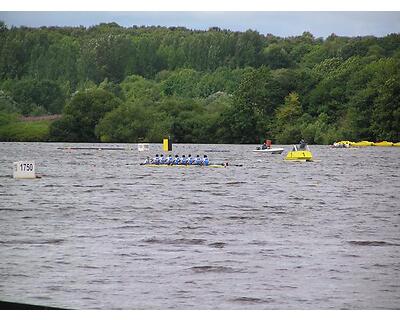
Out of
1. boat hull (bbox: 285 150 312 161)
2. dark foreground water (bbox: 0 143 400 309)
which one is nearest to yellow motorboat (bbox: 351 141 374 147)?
boat hull (bbox: 285 150 312 161)

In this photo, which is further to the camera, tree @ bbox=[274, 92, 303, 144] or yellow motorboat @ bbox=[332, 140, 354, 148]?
tree @ bbox=[274, 92, 303, 144]

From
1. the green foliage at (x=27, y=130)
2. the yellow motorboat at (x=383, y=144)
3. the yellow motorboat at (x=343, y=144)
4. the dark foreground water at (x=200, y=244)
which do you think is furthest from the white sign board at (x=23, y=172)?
the green foliage at (x=27, y=130)

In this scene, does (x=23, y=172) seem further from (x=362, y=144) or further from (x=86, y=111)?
(x=86, y=111)

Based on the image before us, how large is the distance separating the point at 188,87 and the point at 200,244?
95.3 metres

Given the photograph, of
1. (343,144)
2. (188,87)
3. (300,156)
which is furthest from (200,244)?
(188,87)

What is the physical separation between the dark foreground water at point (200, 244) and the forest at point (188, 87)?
4887cm

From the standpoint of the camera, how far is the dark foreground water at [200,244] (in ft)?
59.1

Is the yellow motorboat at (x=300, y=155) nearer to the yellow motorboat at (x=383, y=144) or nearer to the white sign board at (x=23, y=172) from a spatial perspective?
the yellow motorboat at (x=383, y=144)

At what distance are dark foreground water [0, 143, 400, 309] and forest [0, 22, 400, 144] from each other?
48.9m

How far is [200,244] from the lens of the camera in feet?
80.8

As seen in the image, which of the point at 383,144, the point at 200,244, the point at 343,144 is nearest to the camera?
the point at 200,244

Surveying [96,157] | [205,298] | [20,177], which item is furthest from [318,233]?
[96,157]

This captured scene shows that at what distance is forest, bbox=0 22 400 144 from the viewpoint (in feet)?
324

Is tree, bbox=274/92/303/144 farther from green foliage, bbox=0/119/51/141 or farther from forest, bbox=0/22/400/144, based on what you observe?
green foliage, bbox=0/119/51/141
